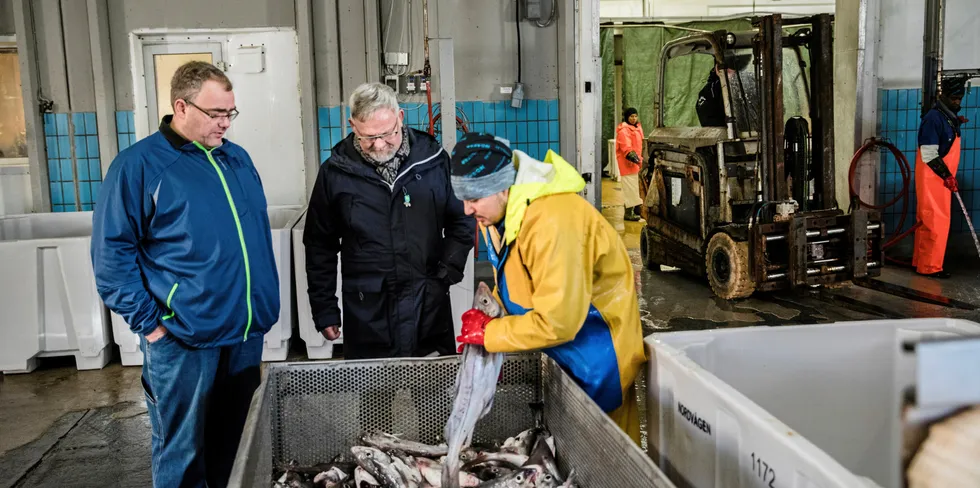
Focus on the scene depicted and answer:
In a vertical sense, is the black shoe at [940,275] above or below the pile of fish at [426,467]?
below

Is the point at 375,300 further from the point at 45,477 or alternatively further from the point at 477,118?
the point at 477,118

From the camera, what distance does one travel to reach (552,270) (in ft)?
7.93

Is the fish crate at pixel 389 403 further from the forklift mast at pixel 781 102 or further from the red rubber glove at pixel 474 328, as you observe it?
the forklift mast at pixel 781 102

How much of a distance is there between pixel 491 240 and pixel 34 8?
23.5 feet

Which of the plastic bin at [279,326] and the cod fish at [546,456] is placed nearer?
the cod fish at [546,456]

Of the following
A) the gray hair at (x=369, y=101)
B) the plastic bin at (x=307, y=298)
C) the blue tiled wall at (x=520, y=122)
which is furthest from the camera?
the blue tiled wall at (x=520, y=122)

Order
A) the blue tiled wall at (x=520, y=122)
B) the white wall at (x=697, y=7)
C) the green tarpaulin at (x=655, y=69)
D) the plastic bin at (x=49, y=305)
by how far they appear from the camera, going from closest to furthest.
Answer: the plastic bin at (x=49, y=305), the blue tiled wall at (x=520, y=122), the green tarpaulin at (x=655, y=69), the white wall at (x=697, y=7)

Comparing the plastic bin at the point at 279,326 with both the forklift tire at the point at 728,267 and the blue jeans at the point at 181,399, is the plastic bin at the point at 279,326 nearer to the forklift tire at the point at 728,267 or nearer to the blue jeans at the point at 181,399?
the blue jeans at the point at 181,399

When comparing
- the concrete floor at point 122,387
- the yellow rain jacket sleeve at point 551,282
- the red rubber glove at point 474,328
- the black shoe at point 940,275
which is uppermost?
the yellow rain jacket sleeve at point 551,282

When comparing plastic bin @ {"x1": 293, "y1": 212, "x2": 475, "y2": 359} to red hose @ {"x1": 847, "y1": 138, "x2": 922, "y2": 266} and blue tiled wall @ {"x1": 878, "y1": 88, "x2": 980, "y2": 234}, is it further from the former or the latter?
blue tiled wall @ {"x1": 878, "y1": 88, "x2": 980, "y2": 234}

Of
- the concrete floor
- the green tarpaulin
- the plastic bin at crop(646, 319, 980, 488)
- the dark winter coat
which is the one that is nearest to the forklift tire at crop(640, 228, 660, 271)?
the concrete floor

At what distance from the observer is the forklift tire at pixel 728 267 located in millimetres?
7117

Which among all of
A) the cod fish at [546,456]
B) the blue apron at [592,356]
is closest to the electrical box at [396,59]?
the blue apron at [592,356]

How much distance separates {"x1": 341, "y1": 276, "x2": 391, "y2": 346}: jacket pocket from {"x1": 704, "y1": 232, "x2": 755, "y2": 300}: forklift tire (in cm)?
439
